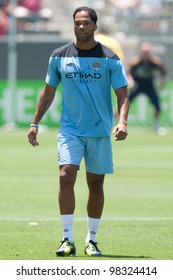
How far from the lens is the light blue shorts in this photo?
10.1 metres

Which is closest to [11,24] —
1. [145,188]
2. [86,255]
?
[145,188]

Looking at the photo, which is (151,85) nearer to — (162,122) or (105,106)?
(162,122)

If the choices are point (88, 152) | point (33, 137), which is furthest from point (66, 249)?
point (33, 137)

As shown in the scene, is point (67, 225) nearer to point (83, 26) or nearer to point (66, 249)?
point (66, 249)

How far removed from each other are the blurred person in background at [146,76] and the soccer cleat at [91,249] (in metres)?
18.5

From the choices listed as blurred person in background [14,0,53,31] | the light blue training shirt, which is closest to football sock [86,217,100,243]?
the light blue training shirt

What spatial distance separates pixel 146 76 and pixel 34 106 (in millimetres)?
3408

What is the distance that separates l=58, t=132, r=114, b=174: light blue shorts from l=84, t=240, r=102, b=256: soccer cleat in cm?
70

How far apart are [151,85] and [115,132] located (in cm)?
1914

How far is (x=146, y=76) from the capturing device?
95.0ft

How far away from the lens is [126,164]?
20.5 m

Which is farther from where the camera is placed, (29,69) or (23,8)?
(23,8)

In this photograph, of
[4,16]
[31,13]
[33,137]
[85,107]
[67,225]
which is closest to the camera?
[67,225]

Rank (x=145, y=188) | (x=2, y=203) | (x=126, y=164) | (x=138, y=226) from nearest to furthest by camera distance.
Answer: (x=138, y=226), (x=2, y=203), (x=145, y=188), (x=126, y=164)
